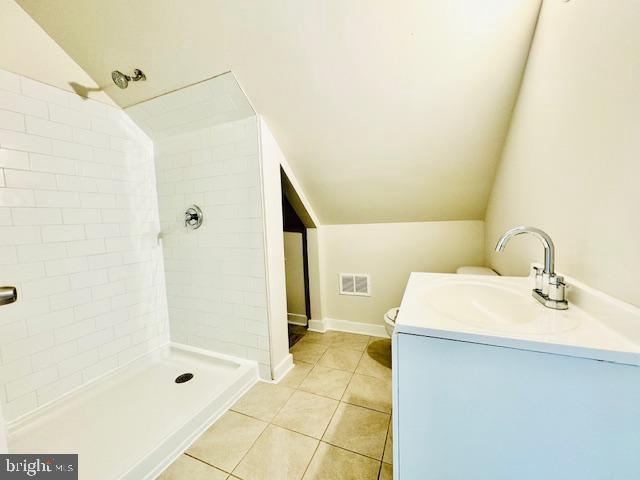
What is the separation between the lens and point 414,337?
0.66m

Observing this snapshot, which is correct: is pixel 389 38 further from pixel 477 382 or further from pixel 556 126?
pixel 477 382

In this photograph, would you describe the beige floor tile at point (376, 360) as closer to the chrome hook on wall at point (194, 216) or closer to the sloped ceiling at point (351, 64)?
the sloped ceiling at point (351, 64)

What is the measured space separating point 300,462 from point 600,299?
4.13 ft

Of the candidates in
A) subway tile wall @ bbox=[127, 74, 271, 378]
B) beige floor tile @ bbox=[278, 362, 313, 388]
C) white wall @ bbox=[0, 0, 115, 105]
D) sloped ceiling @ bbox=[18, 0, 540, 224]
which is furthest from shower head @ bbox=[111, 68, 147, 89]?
beige floor tile @ bbox=[278, 362, 313, 388]

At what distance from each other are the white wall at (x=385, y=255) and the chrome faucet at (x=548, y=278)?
3.89 feet

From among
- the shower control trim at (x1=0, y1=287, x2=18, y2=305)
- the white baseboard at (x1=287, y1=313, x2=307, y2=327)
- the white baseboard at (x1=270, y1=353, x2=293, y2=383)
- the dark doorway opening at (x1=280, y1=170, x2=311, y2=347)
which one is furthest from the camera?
the white baseboard at (x1=287, y1=313, x2=307, y2=327)

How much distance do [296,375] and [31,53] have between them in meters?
2.35

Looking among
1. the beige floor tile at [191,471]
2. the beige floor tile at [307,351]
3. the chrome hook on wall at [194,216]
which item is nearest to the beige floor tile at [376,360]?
the beige floor tile at [307,351]

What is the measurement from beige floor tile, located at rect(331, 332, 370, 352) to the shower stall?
0.53m

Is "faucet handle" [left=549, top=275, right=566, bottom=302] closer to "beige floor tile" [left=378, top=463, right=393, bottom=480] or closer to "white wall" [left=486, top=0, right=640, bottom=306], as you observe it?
"white wall" [left=486, top=0, right=640, bottom=306]

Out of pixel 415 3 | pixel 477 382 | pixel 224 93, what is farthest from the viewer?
pixel 224 93

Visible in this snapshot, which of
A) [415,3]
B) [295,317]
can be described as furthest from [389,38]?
[295,317]

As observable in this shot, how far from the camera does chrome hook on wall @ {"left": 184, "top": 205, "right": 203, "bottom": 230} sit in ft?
5.82

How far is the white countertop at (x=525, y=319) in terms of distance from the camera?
0.55 meters
